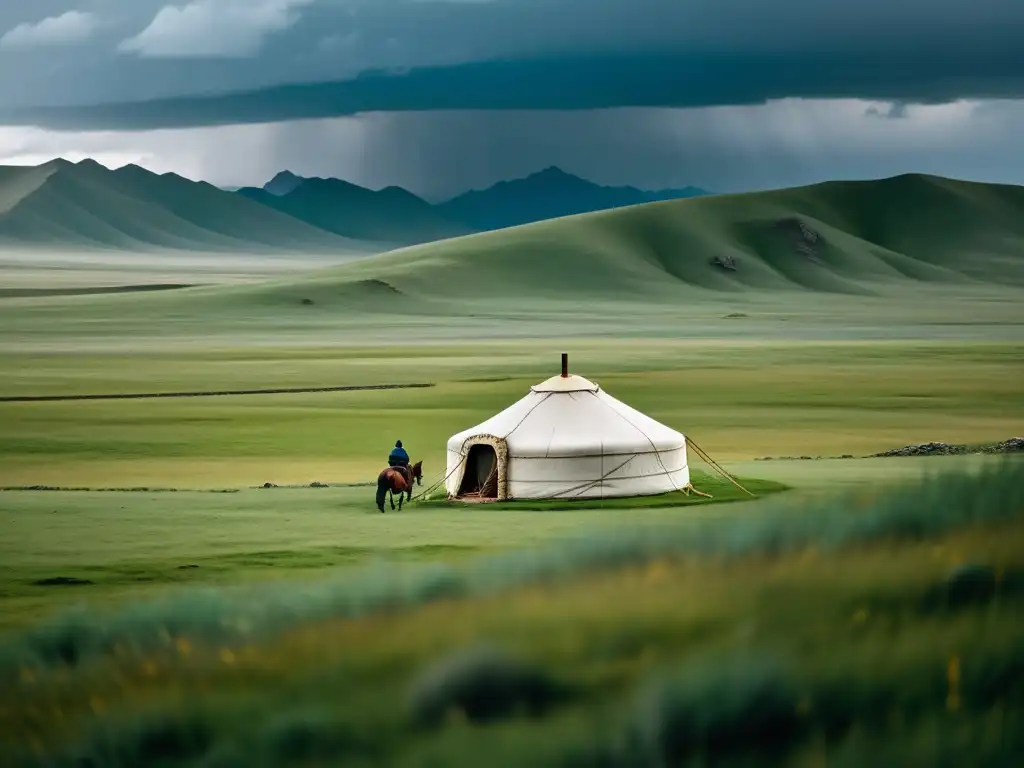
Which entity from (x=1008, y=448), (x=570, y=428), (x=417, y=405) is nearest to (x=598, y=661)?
(x=570, y=428)

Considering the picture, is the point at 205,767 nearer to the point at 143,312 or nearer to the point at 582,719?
the point at 582,719

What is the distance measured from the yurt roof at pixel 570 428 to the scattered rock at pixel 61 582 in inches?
350

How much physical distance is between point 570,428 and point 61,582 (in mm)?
9783

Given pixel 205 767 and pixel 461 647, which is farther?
pixel 461 647

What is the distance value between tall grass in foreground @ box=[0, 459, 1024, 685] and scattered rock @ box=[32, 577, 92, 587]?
4962 mm

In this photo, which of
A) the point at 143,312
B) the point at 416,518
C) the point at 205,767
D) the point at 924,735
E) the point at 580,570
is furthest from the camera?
the point at 143,312

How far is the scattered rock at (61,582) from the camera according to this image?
17828 mm

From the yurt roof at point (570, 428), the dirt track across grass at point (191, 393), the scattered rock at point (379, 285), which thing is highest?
the scattered rock at point (379, 285)

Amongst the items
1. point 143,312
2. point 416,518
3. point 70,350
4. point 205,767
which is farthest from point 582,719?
point 143,312

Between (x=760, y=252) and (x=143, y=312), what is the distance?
96856mm

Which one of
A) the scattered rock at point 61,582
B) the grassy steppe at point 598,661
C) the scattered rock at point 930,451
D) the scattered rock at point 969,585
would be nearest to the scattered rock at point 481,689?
the grassy steppe at point 598,661

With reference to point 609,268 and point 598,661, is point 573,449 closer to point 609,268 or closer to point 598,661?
point 598,661

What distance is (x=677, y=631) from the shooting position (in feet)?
32.7

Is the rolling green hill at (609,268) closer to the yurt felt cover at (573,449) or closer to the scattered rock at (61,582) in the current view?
the yurt felt cover at (573,449)
